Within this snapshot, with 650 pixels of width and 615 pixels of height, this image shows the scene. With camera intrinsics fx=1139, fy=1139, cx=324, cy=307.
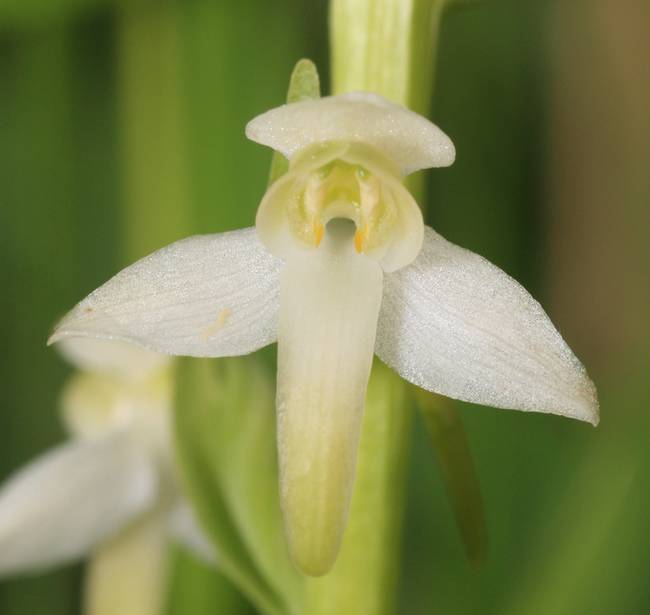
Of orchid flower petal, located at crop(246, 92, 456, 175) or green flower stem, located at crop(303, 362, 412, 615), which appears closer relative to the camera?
orchid flower petal, located at crop(246, 92, 456, 175)

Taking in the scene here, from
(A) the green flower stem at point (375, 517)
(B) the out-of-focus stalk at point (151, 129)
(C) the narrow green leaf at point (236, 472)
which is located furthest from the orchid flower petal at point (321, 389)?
(B) the out-of-focus stalk at point (151, 129)

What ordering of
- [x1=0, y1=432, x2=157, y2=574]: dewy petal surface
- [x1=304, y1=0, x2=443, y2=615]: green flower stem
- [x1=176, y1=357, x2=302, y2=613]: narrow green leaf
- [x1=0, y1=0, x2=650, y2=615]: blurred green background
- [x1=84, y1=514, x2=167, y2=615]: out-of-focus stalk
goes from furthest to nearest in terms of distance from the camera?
[x1=0, y1=0, x2=650, y2=615]: blurred green background → [x1=84, y1=514, x2=167, y2=615]: out-of-focus stalk → [x1=0, y1=432, x2=157, y2=574]: dewy petal surface → [x1=176, y1=357, x2=302, y2=613]: narrow green leaf → [x1=304, y1=0, x2=443, y2=615]: green flower stem

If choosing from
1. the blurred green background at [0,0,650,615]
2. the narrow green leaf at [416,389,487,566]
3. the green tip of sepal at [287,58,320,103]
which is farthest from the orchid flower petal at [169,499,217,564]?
the green tip of sepal at [287,58,320,103]

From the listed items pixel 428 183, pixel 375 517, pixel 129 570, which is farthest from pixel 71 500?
pixel 428 183

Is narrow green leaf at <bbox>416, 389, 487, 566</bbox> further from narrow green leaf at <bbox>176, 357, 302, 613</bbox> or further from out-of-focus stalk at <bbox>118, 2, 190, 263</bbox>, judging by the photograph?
out-of-focus stalk at <bbox>118, 2, 190, 263</bbox>

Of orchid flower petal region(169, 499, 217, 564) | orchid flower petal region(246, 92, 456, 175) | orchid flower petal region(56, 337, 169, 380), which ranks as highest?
orchid flower petal region(246, 92, 456, 175)

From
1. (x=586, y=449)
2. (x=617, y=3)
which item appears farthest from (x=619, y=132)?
(x=586, y=449)

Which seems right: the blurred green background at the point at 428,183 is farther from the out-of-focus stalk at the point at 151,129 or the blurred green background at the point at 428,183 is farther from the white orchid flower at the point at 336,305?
the white orchid flower at the point at 336,305

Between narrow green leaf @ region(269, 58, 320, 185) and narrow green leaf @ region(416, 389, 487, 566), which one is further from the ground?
narrow green leaf @ region(269, 58, 320, 185)

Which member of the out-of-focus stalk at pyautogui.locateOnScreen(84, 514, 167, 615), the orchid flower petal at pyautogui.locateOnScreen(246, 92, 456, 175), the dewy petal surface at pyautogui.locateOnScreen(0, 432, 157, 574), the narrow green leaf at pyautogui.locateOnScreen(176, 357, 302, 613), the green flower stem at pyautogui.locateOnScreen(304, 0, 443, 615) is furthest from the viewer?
the out-of-focus stalk at pyautogui.locateOnScreen(84, 514, 167, 615)
